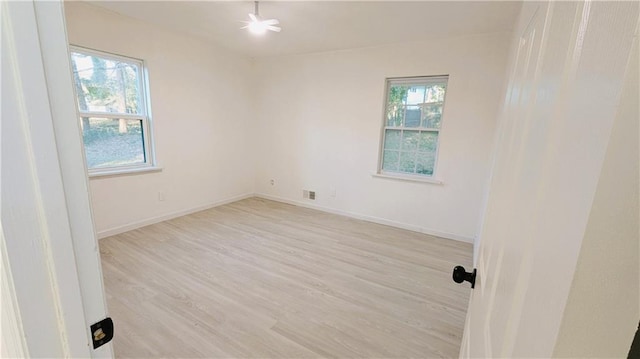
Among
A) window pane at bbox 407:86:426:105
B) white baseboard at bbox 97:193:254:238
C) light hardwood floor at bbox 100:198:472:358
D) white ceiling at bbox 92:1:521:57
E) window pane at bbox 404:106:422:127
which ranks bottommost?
light hardwood floor at bbox 100:198:472:358

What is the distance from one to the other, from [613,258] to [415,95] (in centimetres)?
362

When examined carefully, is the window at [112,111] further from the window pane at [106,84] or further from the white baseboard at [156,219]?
the white baseboard at [156,219]

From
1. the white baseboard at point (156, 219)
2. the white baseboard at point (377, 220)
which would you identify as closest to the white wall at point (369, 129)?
the white baseboard at point (377, 220)

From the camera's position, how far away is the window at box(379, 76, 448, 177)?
3.41 m

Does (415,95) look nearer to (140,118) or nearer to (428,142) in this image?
(428,142)

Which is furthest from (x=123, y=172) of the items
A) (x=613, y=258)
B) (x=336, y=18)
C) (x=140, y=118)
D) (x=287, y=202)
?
(x=613, y=258)

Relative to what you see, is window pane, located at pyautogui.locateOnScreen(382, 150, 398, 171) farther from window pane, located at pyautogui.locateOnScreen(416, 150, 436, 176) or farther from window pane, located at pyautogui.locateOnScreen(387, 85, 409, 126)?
window pane, located at pyautogui.locateOnScreen(387, 85, 409, 126)

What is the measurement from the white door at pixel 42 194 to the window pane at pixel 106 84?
3.07m

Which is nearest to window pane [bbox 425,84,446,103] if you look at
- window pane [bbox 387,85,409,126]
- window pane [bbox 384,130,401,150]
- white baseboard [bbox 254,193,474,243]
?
window pane [bbox 387,85,409,126]

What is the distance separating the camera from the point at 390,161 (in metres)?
3.80

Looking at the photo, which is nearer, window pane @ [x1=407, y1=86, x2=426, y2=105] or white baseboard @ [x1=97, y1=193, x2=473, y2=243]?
white baseboard @ [x1=97, y1=193, x2=473, y2=243]

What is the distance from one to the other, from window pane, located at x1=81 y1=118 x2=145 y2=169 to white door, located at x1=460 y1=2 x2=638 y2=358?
366 cm

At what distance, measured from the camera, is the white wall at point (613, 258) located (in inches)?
7.9

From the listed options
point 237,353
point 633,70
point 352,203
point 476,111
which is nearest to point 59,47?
point 633,70
